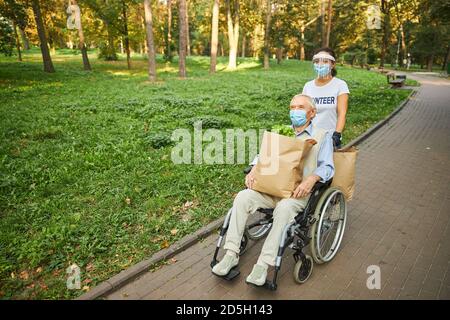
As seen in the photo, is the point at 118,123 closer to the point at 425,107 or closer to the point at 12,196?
the point at 12,196

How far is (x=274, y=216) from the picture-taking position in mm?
3441

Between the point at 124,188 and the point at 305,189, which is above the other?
the point at 305,189

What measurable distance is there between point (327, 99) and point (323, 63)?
0.51 m

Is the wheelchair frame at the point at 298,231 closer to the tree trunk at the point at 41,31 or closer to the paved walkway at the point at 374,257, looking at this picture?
the paved walkway at the point at 374,257

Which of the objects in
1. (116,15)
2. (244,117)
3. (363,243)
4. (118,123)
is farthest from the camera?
(116,15)

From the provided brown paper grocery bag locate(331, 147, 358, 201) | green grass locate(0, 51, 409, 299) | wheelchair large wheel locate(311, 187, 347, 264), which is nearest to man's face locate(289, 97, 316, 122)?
brown paper grocery bag locate(331, 147, 358, 201)

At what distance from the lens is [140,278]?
379 centimetres

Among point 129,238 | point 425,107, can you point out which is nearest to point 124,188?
point 129,238

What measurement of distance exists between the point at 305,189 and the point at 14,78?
2072cm

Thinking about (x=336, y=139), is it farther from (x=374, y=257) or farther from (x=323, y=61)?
(x=374, y=257)

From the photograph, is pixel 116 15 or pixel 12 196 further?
pixel 116 15

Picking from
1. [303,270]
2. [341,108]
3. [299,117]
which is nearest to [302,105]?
[299,117]
